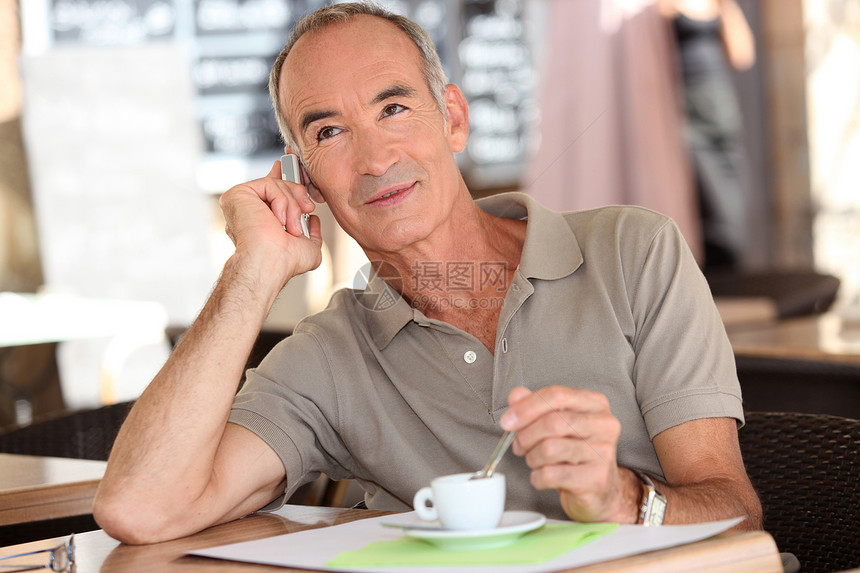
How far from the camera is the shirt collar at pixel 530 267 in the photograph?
1421 mm

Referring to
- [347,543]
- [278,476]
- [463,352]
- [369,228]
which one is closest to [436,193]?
[369,228]

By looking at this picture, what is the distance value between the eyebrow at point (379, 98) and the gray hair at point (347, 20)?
0.06m

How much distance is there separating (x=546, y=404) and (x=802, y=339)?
1642 mm

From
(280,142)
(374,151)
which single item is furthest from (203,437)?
(280,142)

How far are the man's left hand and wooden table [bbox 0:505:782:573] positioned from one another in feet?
0.44

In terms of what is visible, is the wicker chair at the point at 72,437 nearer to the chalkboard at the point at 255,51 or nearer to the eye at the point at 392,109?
Result: the eye at the point at 392,109

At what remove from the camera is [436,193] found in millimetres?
1540

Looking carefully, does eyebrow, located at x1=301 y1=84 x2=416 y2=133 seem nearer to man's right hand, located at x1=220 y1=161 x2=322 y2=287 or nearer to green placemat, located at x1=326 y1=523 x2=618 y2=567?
man's right hand, located at x1=220 y1=161 x2=322 y2=287

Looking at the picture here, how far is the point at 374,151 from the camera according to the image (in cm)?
152

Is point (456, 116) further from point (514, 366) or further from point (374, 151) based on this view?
point (514, 366)

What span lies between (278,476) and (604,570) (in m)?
0.67

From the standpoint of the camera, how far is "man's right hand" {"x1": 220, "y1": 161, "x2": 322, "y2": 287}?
1419 mm

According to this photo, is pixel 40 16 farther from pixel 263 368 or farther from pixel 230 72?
pixel 263 368

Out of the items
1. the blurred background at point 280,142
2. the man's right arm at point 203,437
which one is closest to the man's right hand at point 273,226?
the man's right arm at point 203,437
